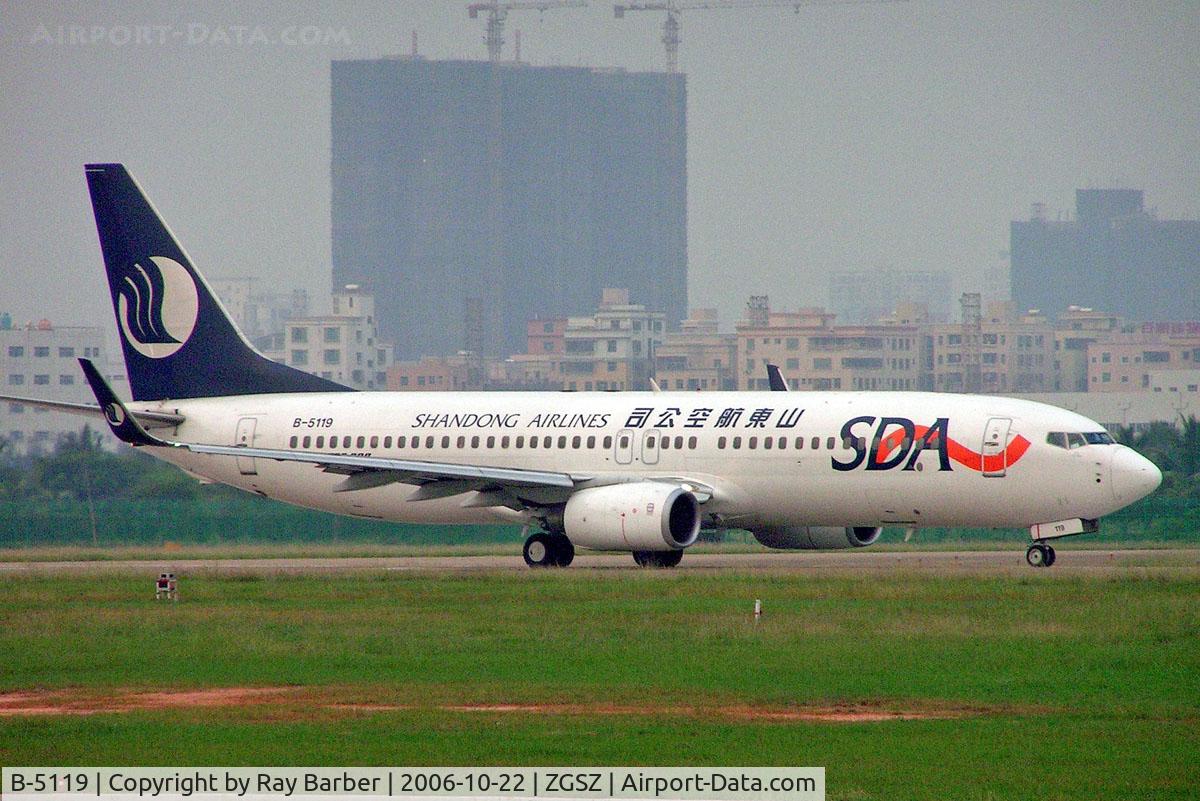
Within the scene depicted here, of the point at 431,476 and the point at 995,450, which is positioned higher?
the point at 995,450

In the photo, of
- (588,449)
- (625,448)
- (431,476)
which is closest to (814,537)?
(625,448)

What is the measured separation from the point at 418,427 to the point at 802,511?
10641mm

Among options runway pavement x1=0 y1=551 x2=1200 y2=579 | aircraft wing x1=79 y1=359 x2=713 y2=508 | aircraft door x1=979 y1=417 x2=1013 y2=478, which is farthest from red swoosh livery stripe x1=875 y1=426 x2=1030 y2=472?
aircraft wing x1=79 y1=359 x2=713 y2=508

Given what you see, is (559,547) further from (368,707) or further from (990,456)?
(368,707)

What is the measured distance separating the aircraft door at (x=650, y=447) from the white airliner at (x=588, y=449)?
0.16ft

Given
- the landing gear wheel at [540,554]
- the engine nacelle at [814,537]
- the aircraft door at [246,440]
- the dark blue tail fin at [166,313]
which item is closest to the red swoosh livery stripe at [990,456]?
the engine nacelle at [814,537]

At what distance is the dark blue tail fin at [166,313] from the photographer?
176 feet

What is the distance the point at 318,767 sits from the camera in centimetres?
1888

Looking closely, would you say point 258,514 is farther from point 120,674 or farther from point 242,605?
point 120,674

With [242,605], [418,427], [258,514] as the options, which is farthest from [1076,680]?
[258,514]

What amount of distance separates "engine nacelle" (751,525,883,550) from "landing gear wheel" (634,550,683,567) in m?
2.44

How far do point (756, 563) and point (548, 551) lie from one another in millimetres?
5496

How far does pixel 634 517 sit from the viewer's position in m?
43.7

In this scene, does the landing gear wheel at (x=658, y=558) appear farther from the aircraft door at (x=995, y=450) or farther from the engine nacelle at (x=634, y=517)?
the aircraft door at (x=995, y=450)
